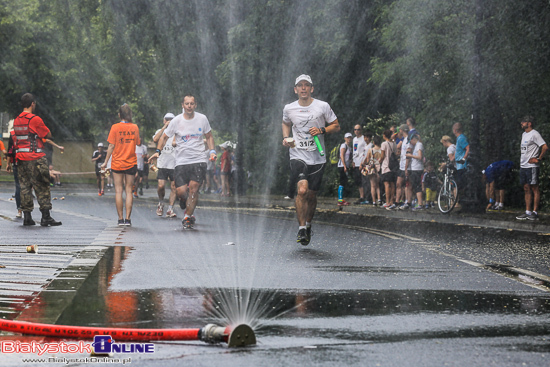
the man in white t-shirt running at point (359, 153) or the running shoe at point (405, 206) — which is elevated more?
the man in white t-shirt running at point (359, 153)

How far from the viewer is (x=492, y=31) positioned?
2009 centimetres

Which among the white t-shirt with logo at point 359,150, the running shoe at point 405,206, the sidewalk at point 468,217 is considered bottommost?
the sidewalk at point 468,217

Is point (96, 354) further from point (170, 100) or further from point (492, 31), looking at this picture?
point (170, 100)

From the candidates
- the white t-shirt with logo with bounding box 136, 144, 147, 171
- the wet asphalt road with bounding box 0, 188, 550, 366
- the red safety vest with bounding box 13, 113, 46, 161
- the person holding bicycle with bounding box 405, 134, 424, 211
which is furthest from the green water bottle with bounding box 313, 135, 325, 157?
the white t-shirt with logo with bounding box 136, 144, 147, 171

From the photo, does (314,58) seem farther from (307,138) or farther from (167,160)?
(307,138)

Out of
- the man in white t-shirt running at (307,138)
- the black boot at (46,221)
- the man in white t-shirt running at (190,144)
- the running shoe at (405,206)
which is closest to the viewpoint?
the man in white t-shirt running at (307,138)

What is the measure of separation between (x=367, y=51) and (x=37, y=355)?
2350cm

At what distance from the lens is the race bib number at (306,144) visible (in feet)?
36.5

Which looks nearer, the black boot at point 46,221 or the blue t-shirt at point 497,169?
the black boot at point 46,221

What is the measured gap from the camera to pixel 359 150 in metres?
22.6

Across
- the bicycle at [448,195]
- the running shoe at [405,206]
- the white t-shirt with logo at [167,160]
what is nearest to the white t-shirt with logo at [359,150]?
the running shoe at [405,206]

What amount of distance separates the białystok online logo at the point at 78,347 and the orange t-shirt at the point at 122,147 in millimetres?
9685

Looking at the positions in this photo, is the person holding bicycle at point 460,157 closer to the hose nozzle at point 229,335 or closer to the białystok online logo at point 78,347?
the hose nozzle at point 229,335

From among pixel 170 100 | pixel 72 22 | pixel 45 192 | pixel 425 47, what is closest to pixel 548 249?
pixel 45 192
